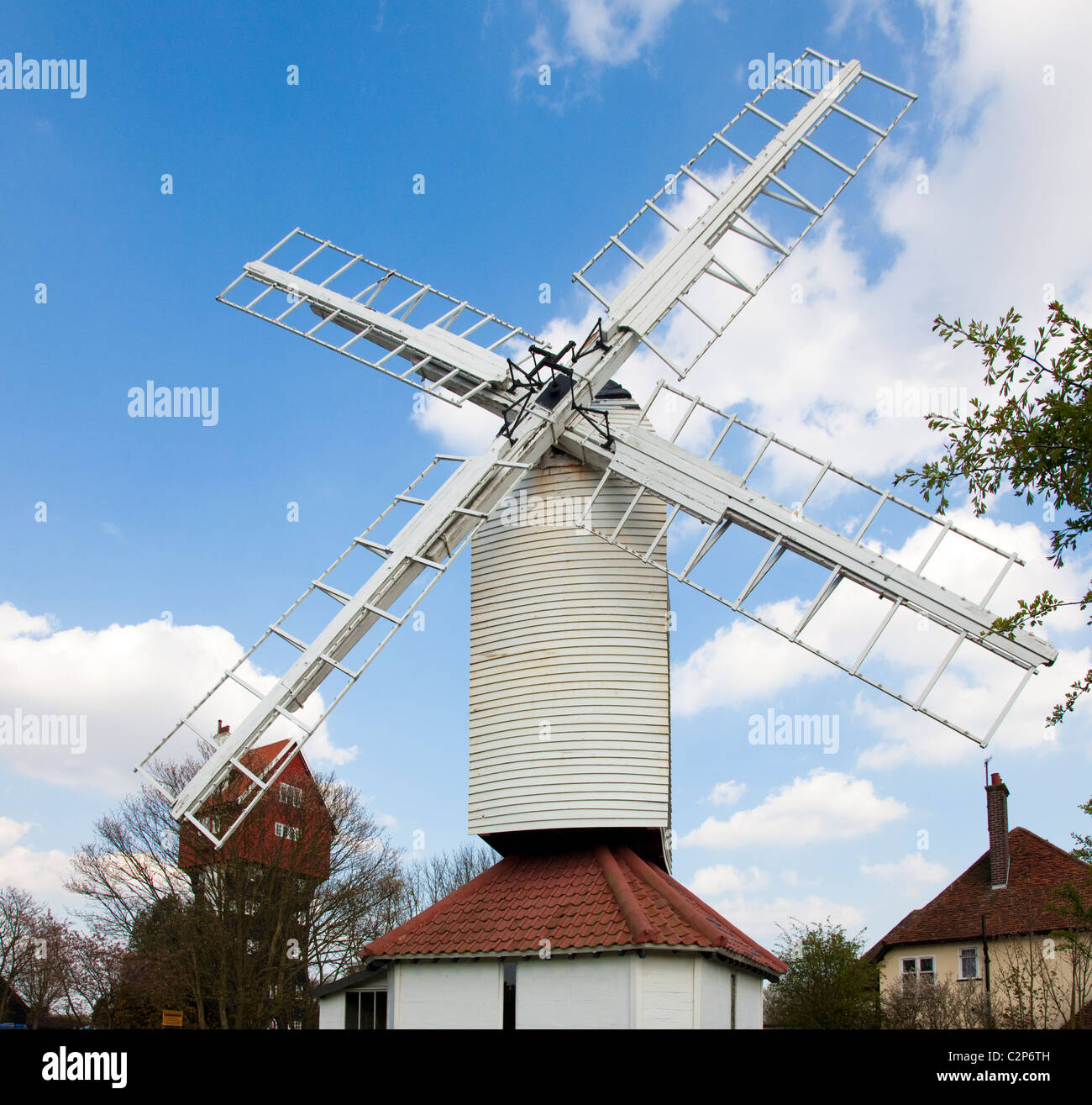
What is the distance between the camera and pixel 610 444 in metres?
16.5

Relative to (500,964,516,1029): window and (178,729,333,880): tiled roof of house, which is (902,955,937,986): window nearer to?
(178,729,333,880): tiled roof of house

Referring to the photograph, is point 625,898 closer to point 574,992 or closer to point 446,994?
point 574,992

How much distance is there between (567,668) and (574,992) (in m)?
4.18

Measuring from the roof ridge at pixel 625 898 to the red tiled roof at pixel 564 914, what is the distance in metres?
0.01

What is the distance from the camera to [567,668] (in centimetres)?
1585

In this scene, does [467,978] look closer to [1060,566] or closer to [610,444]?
→ [610,444]

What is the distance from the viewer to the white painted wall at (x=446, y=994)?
14.7 metres

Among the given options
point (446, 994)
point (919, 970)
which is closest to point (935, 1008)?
point (919, 970)

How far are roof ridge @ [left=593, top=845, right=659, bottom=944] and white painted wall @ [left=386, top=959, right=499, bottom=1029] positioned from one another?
182 cm

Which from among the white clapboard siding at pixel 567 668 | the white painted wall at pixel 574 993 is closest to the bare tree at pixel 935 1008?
the white painted wall at pixel 574 993

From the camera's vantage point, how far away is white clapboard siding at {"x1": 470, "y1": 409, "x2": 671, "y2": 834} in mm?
15531

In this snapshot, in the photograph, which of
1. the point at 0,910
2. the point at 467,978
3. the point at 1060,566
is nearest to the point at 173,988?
the point at 0,910

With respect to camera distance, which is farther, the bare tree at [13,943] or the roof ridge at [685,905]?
the bare tree at [13,943]

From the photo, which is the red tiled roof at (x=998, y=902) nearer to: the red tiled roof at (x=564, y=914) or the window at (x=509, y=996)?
the red tiled roof at (x=564, y=914)
